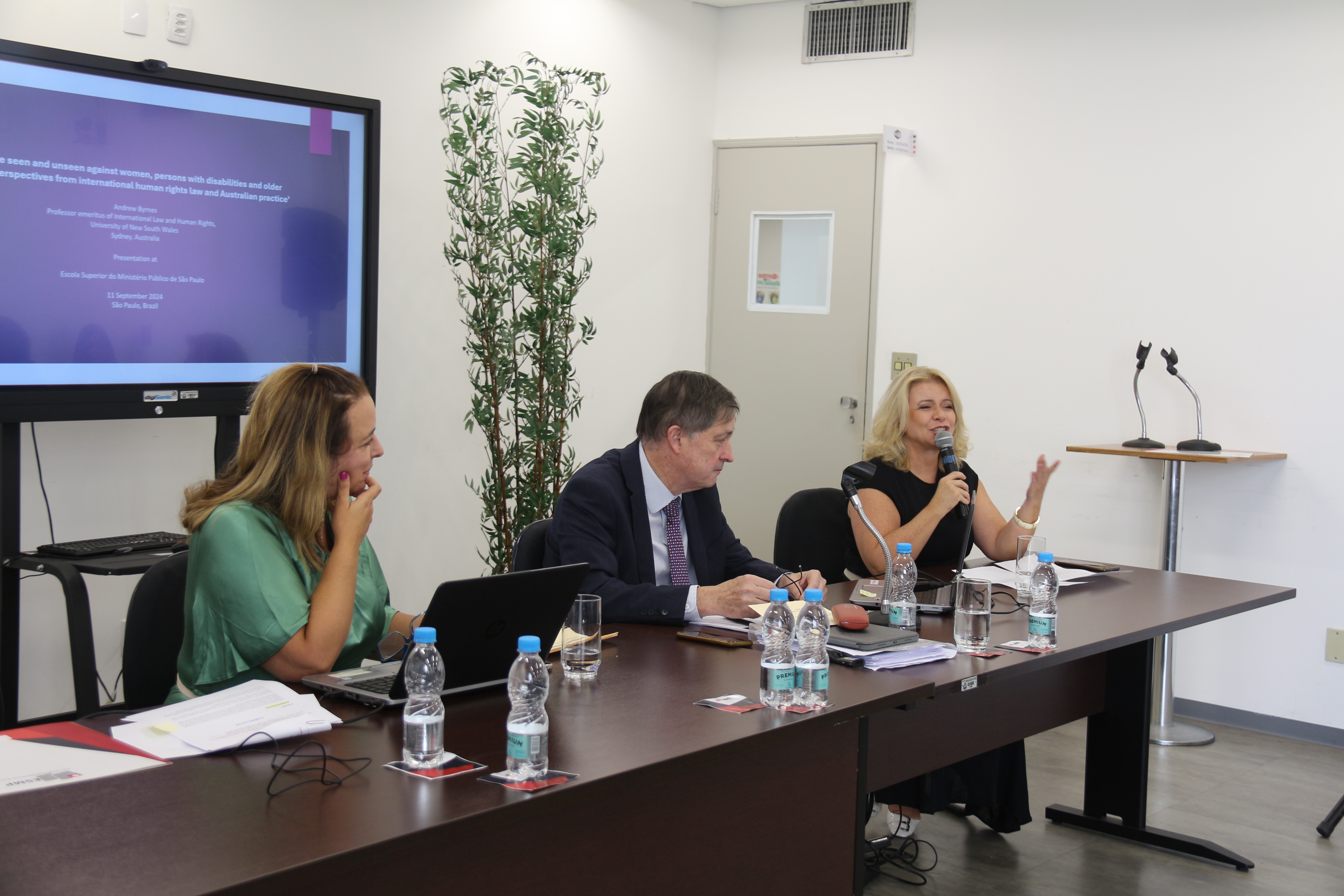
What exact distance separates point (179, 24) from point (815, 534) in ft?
8.83

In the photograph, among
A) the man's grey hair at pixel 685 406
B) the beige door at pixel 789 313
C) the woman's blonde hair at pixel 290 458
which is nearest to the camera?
the woman's blonde hair at pixel 290 458

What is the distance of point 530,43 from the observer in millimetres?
5148

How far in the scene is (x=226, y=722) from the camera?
1.67 m

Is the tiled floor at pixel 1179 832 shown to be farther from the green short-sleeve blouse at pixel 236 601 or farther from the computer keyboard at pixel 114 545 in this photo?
the computer keyboard at pixel 114 545

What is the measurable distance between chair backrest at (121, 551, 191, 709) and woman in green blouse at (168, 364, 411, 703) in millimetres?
69

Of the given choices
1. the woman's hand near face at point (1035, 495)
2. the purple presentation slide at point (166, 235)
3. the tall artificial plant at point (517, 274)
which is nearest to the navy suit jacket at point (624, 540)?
the woman's hand near face at point (1035, 495)

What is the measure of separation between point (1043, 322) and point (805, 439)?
4.16 feet

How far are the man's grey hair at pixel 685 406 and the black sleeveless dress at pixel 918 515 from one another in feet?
2.93

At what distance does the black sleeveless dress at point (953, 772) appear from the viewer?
318 cm

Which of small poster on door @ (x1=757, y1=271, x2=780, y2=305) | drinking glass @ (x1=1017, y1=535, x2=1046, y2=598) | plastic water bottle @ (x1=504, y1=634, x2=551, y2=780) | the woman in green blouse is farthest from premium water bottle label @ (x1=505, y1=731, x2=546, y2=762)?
small poster on door @ (x1=757, y1=271, x2=780, y2=305)

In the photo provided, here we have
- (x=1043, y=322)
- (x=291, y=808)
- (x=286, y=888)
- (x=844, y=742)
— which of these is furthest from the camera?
(x=1043, y=322)

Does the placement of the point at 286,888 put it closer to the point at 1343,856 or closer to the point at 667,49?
the point at 1343,856

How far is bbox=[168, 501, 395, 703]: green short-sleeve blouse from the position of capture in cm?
198

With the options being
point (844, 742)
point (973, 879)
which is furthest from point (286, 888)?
point (973, 879)
